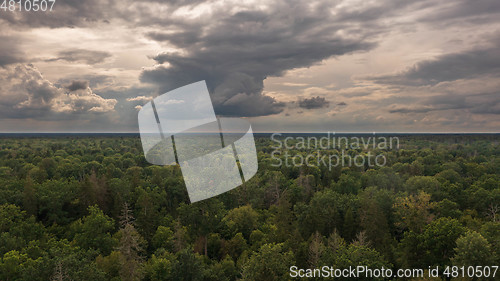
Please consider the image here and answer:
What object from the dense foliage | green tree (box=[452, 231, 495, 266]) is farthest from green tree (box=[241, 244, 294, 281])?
green tree (box=[452, 231, 495, 266])

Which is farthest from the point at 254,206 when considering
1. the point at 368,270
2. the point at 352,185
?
the point at 368,270

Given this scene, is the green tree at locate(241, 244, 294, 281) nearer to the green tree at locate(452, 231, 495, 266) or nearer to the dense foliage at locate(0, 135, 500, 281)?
the dense foliage at locate(0, 135, 500, 281)

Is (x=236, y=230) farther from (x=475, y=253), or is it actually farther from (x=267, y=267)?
(x=475, y=253)

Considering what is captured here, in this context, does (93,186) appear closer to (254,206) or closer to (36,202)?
(36,202)

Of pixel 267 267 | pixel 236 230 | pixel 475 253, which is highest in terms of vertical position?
pixel 475 253

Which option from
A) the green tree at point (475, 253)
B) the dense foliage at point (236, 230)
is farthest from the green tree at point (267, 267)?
the green tree at point (475, 253)

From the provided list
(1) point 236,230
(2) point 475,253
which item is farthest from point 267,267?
(1) point 236,230

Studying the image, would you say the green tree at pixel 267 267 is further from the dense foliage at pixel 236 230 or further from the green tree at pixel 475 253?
the green tree at pixel 475 253

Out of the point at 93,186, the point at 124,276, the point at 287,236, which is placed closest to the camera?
the point at 124,276
